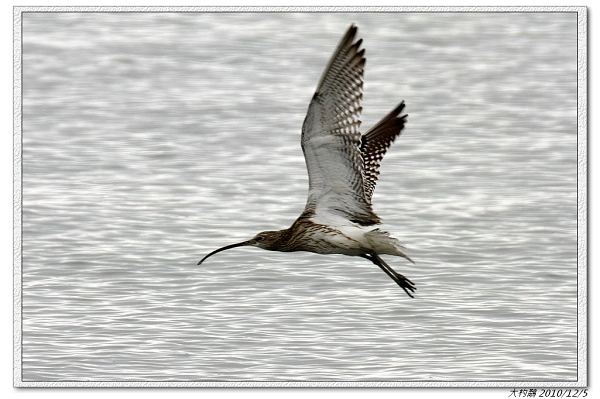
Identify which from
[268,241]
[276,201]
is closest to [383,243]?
[268,241]

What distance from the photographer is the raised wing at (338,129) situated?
7727 mm

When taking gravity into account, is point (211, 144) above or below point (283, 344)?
above

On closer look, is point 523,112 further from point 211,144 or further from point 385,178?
point 211,144

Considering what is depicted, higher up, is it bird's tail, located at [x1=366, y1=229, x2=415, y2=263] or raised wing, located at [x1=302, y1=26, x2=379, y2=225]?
raised wing, located at [x1=302, y1=26, x2=379, y2=225]

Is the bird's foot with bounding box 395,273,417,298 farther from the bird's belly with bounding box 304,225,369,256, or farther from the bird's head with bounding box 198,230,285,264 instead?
the bird's head with bounding box 198,230,285,264

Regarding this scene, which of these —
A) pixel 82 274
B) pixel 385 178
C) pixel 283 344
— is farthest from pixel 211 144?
pixel 283 344

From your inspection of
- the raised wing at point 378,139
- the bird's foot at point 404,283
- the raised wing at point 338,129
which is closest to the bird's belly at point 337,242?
the raised wing at point 338,129

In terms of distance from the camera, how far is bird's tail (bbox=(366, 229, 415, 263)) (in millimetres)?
8273

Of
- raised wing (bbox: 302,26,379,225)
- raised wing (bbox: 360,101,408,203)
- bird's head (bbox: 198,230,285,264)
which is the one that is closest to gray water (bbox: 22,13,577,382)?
bird's head (bbox: 198,230,285,264)

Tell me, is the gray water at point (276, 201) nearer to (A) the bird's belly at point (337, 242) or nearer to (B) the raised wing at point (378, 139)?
(A) the bird's belly at point (337, 242)

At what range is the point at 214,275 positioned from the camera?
30.2 feet

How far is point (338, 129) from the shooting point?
7.86 meters

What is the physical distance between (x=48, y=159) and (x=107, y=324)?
1.76 m

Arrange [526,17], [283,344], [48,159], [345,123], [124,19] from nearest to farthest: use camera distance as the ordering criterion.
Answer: [345,123] < [283,344] < [526,17] < [48,159] < [124,19]
